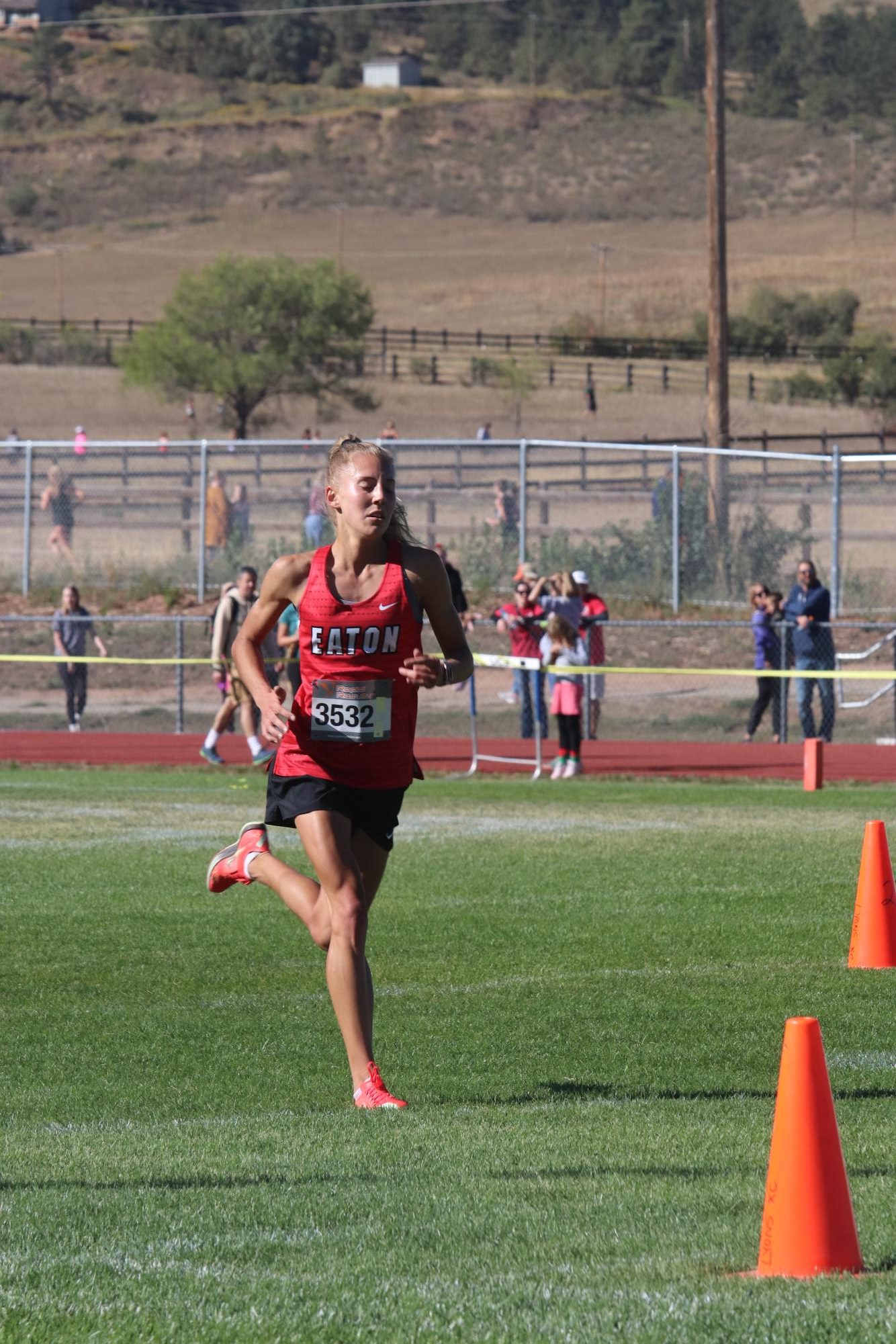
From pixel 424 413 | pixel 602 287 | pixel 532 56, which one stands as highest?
pixel 532 56

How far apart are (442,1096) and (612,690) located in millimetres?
20225

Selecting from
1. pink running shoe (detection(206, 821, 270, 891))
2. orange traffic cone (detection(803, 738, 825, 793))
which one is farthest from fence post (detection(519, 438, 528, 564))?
pink running shoe (detection(206, 821, 270, 891))

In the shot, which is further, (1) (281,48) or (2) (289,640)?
(1) (281,48)

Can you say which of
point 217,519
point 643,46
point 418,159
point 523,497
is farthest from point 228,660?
point 643,46

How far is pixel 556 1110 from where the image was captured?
6461mm

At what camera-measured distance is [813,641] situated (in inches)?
882

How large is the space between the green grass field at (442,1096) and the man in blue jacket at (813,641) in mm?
8094

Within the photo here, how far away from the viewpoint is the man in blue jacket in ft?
72.9

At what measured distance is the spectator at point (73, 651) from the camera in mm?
24234

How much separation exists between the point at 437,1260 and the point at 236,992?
435 cm

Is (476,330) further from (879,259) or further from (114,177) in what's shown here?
(114,177)

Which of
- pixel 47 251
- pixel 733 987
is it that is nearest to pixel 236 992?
pixel 733 987

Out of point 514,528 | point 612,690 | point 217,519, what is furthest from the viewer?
point 514,528

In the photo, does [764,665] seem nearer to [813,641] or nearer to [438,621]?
[813,641]
